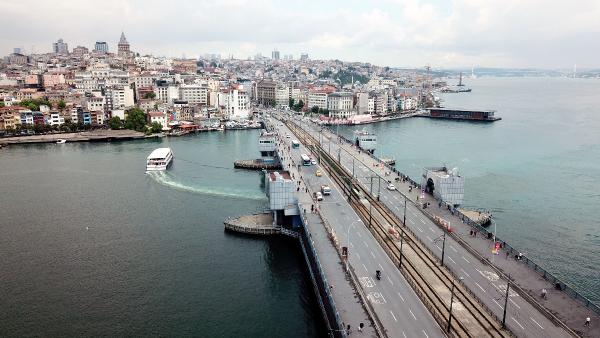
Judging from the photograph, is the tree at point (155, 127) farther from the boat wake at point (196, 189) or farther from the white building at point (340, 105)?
the white building at point (340, 105)

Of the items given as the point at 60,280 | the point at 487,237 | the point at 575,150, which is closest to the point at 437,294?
the point at 487,237

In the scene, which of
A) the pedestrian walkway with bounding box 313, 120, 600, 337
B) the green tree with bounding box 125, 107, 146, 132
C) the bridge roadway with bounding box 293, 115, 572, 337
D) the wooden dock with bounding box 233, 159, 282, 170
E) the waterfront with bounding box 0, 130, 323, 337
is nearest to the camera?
the bridge roadway with bounding box 293, 115, 572, 337

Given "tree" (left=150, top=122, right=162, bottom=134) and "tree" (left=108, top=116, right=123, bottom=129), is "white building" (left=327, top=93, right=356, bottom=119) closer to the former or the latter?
"tree" (left=150, top=122, right=162, bottom=134)

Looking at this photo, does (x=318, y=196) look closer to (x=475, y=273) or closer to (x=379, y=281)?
(x=379, y=281)

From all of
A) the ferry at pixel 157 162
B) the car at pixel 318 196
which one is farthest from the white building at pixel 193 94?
the car at pixel 318 196

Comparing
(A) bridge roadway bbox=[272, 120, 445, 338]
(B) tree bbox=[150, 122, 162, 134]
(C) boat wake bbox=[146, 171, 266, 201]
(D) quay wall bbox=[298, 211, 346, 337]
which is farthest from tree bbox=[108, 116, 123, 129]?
(D) quay wall bbox=[298, 211, 346, 337]

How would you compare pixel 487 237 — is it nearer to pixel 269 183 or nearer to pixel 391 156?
pixel 269 183

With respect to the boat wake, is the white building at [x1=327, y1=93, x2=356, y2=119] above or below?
above
